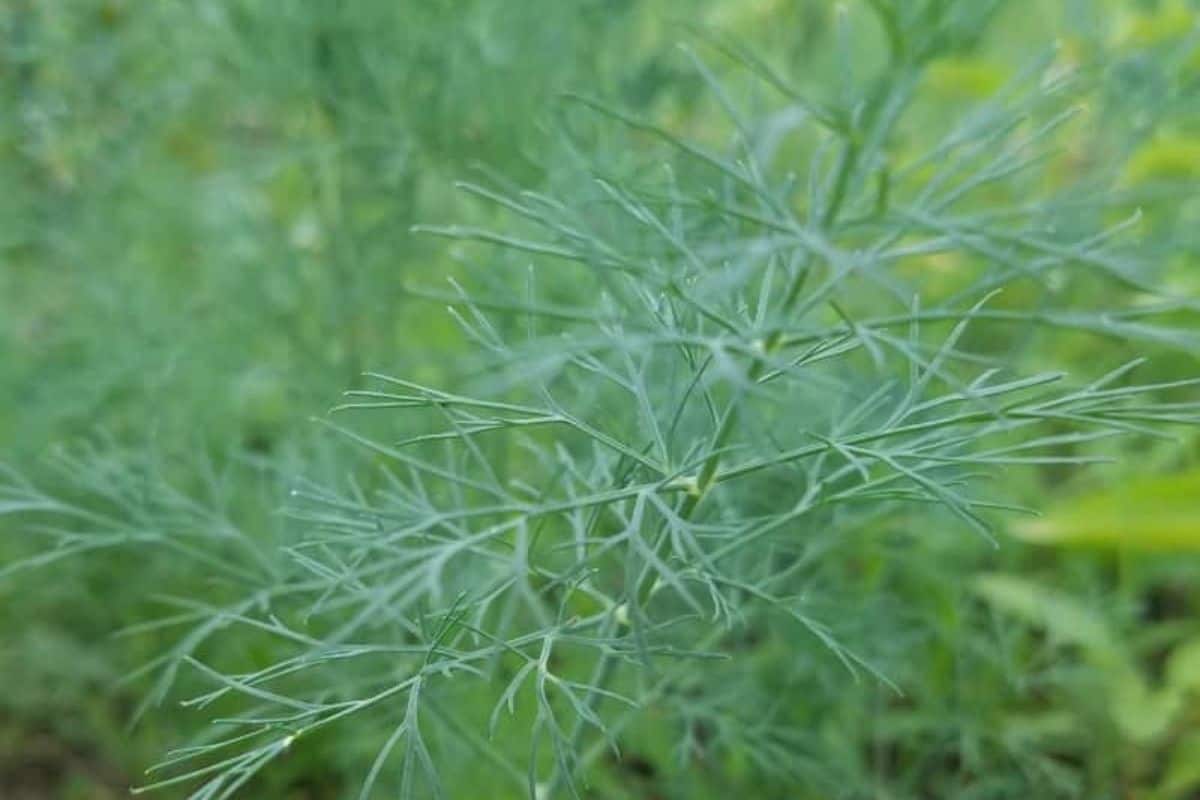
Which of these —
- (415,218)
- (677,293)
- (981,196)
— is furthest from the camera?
(981,196)

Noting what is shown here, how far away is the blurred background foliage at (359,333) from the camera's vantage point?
51.6 inches

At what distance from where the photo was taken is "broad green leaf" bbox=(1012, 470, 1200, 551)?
139 centimetres

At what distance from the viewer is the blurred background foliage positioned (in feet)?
4.30

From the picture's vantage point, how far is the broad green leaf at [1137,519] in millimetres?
1389

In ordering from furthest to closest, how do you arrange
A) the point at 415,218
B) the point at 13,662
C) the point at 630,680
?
1. the point at 13,662
2. the point at 415,218
3. the point at 630,680

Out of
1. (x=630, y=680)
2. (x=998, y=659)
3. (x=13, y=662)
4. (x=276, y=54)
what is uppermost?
(x=276, y=54)

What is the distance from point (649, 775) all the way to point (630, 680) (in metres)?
0.26

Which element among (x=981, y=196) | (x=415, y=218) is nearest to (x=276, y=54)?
(x=415, y=218)

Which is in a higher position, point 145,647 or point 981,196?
point 981,196

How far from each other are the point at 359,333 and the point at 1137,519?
31.5 inches

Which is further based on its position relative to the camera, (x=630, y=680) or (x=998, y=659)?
(x=630, y=680)

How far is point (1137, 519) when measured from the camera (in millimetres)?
Result: 1406

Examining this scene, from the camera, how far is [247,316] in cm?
152

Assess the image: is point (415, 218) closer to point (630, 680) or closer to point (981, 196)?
point (630, 680)
